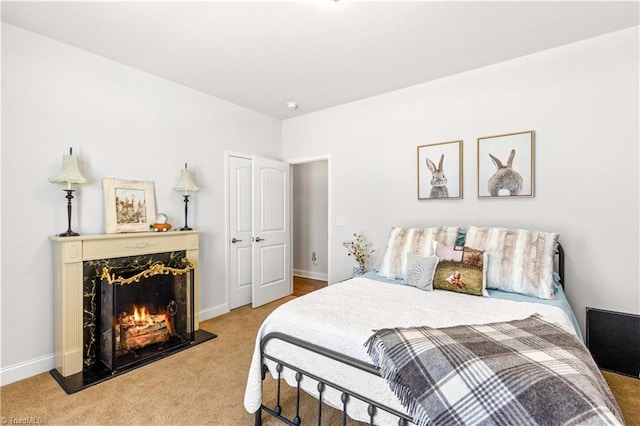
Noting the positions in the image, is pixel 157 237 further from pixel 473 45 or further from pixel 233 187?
pixel 473 45

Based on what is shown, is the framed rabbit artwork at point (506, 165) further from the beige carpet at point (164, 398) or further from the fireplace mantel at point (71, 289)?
the fireplace mantel at point (71, 289)

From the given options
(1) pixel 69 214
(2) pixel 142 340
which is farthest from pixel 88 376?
(1) pixel 69 214

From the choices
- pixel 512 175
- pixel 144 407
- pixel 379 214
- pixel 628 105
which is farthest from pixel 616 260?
pixel 144 407

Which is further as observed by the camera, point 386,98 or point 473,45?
point 386,98

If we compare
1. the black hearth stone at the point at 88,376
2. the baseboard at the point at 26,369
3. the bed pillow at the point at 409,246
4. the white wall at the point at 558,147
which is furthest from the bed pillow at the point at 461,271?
the baseboard at the point at 26,369

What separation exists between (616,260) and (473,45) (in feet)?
6.88

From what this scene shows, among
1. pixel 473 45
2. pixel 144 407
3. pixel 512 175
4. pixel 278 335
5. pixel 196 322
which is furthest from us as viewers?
pixel 196 322

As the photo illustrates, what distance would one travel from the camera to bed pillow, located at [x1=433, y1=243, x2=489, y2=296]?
88.4 inches

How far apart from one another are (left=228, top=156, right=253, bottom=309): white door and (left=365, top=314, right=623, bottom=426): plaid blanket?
2.84 meters

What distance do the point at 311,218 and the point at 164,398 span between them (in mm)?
3968

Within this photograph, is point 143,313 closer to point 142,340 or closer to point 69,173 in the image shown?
point 142,340

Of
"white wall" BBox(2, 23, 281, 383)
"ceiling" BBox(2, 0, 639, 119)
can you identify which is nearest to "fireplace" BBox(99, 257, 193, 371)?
"white wall" BBox(2, 23, 281, 383)

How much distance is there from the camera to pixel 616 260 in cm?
241

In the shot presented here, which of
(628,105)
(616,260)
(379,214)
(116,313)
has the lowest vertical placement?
(116,313)
